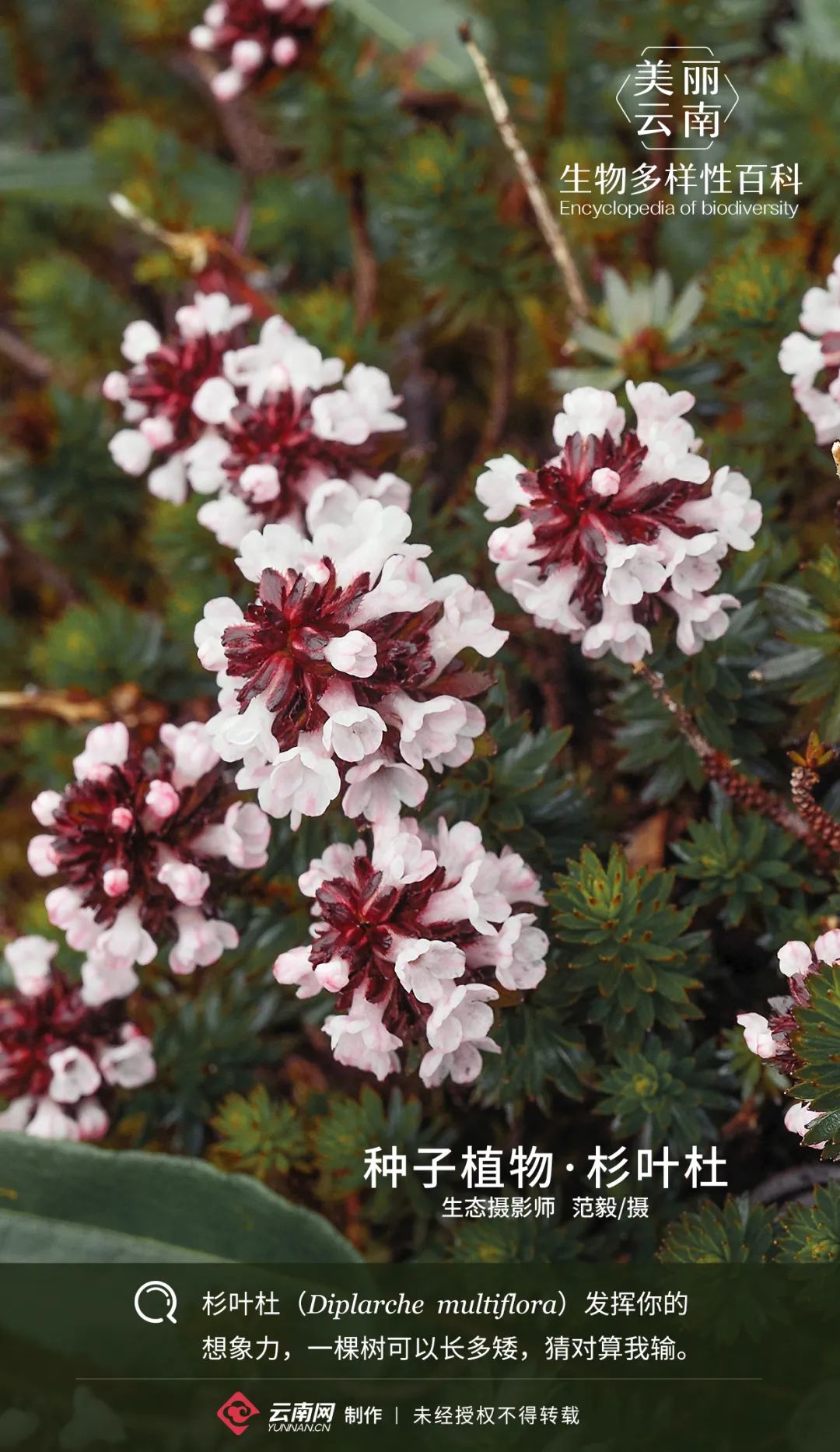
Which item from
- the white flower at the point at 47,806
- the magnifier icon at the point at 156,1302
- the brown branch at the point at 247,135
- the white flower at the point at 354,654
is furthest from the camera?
the brown branch at the point at 247,135

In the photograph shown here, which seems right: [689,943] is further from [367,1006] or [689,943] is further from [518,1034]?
[367,1006]

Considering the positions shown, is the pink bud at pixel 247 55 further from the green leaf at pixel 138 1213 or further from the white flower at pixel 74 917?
the green leaf at pixel 138 1213

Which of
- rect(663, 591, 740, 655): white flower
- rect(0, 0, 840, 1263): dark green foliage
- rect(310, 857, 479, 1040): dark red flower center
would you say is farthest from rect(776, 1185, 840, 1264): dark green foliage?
rect(663, 591, 740, 655): white flower

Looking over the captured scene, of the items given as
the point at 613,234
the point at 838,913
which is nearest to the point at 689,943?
the point at 838,913

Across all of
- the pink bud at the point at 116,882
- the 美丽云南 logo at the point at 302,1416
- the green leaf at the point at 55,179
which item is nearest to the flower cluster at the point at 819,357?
the pink bud at the point at 116,882

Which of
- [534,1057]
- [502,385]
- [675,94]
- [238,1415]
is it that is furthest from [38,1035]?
[675,94]

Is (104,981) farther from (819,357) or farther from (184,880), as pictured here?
(819,357)
